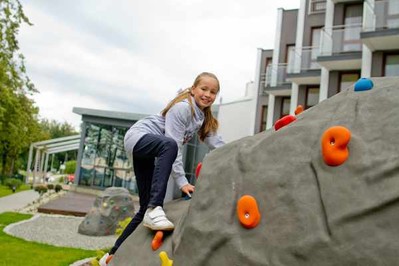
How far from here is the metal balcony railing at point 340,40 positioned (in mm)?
18156

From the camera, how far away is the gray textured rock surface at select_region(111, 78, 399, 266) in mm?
2107

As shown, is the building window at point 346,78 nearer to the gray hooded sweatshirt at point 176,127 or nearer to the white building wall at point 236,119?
the white building wall at point 236,119

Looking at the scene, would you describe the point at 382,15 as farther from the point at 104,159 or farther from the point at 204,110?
the point at 104,159

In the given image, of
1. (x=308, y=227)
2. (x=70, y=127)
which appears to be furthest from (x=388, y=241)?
(x=70, y=127)

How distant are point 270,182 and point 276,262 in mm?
453

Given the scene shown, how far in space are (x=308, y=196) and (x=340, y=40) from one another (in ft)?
58.2

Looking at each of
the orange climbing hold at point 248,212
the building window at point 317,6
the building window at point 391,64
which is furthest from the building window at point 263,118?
the orange climbing hold at point 248,212

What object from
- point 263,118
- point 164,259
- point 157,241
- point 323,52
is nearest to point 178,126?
point 157,241

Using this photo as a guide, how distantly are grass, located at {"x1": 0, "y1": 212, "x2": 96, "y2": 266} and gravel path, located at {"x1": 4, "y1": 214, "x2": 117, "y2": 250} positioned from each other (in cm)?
52

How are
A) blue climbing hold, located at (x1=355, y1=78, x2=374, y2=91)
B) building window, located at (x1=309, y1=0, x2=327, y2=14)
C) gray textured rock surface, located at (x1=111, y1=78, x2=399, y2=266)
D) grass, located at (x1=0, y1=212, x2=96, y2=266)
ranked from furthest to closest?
building window, located at (x1=309, y1=0, x2=327, y2=14), grass, located at (x1=0, y1=212, x2=96, y2=266), blue climbing hold, located at (x1=355, y1=78, x2=374, y2=91), gray textured rock surface, located at (x1=111, y1=78, x2=399, y2=266)

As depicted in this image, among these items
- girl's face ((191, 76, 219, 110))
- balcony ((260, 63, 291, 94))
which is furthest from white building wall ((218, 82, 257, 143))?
girl's face ((191, 76, 219, 110))

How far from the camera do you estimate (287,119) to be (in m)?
2.95

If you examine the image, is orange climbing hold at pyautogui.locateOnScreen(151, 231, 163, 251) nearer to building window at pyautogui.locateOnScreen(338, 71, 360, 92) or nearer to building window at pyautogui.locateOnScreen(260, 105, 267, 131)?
building window at pyautogui.locateOnScreen(338, 71, 360, 92)

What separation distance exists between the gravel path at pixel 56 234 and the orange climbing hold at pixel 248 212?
25.8 feet
